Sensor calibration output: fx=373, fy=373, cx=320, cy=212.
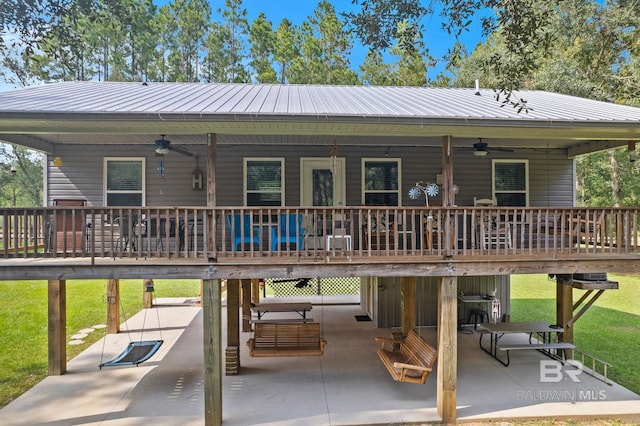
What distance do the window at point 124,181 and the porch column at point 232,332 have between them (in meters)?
3.46

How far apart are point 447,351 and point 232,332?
4.16 metres

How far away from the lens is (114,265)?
5.79m

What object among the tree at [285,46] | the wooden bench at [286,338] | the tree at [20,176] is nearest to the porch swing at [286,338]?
the wooden bench at [286,338]

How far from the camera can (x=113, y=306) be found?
10.4m

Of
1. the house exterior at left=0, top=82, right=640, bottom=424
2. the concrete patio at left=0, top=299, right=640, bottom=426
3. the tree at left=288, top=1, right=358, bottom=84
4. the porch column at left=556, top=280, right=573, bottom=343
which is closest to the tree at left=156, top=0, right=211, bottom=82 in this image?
the tree at left=288, top=1, right=358, bottom=84

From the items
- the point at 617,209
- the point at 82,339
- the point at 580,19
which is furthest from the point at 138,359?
the point at 580,19

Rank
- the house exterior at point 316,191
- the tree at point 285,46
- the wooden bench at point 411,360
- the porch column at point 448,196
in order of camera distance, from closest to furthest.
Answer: the house exterior at point 316,191 < the porch column at point 448,196 < the wooden bench at point 411,360 < the tree at point 285,46

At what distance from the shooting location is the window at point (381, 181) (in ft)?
30.8

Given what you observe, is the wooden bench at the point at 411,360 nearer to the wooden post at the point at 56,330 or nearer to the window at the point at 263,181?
the window at the point at 263,181

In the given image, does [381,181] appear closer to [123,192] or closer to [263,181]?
[263,181]

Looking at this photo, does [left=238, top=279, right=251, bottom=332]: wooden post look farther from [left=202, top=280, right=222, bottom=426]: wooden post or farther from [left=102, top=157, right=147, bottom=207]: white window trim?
[left=202, top=280, right=222, bottom=426]: wooden post

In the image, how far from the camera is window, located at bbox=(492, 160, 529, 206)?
9.70 metres

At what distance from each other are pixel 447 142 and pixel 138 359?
22.8ft

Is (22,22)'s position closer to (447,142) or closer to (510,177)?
(447,142)
